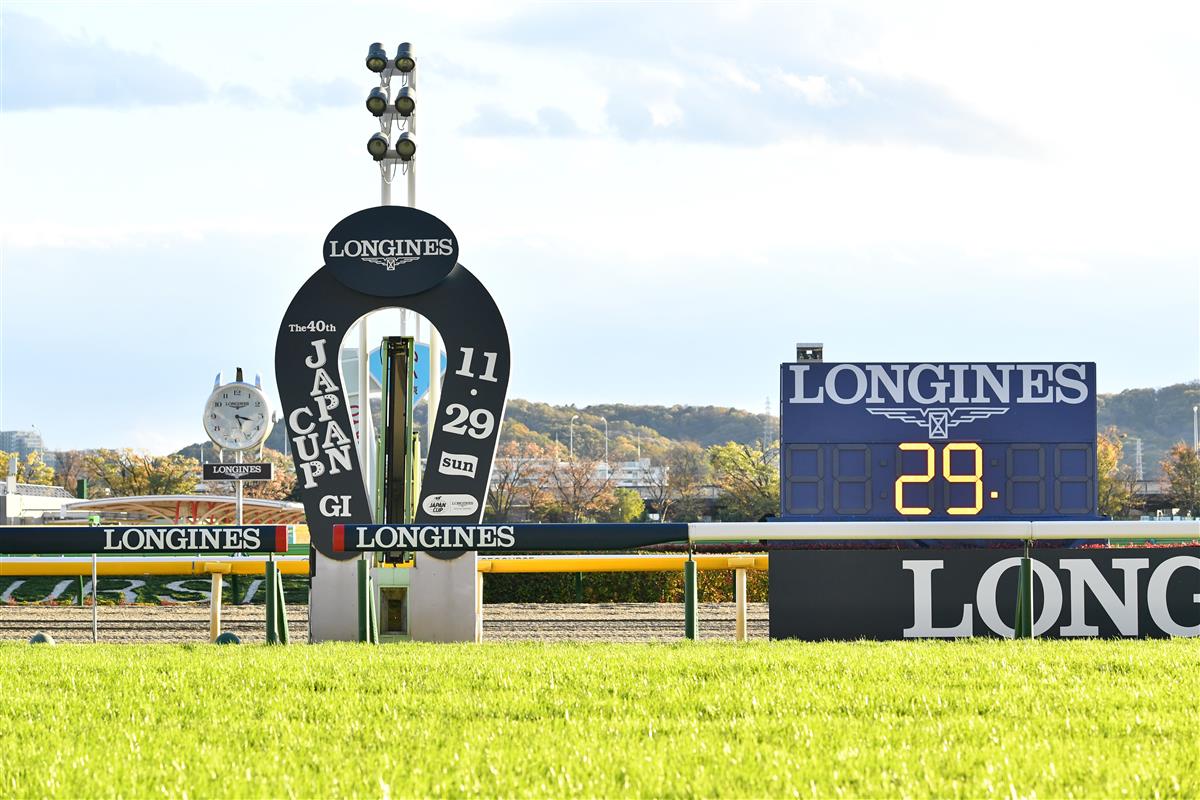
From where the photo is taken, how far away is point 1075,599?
9016mm

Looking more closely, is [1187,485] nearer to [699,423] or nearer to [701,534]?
[701,534]

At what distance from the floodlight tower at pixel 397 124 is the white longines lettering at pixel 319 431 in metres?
1.15

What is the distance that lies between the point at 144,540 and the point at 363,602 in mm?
1625

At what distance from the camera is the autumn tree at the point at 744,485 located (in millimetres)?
47188

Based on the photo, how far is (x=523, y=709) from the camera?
5562 millimetres

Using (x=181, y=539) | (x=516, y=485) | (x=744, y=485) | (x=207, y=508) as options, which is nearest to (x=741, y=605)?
(x=181, y=539)

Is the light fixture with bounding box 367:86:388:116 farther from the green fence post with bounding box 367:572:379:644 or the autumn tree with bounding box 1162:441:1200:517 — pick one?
the autumn tree with bounding box 1162:441:1200:517

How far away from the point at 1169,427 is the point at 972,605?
16335cm

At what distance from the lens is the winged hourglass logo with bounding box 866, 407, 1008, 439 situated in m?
14.6

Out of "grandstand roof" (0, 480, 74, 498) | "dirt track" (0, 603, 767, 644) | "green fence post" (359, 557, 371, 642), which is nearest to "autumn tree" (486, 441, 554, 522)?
"grandstand roof" (0, 480, 74, 498)

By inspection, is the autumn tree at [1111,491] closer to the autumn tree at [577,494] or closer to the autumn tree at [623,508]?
the autumn tree at [623,508]

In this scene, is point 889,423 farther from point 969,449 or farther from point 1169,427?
point 1169,427

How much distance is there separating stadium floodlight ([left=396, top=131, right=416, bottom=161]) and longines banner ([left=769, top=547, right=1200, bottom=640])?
17.9ft

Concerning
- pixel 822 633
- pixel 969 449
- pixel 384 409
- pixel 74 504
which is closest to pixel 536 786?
pixel 822 633
